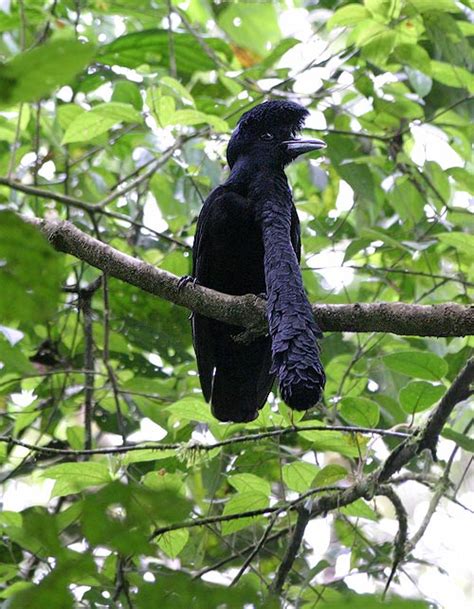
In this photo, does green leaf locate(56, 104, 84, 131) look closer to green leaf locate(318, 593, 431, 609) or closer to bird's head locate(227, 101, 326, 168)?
bird's head locate(227, 101, 326, 168)

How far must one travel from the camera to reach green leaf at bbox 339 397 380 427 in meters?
2.60

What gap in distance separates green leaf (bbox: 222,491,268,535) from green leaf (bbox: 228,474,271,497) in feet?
0.06

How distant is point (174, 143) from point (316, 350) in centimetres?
182

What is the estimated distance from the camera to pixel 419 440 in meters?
2.56

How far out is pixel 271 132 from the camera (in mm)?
3088

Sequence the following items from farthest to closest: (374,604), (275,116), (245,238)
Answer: (275,116)
(245,238)
(374,604)

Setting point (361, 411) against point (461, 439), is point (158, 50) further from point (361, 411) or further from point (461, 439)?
point (461, 439)

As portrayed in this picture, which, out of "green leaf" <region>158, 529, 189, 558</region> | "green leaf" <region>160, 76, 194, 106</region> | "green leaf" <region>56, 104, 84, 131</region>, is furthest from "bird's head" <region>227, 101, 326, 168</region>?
"green leaf" <region>158, 529, 189, 558</region>

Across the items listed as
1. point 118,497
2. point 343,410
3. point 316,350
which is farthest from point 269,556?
point 118,497

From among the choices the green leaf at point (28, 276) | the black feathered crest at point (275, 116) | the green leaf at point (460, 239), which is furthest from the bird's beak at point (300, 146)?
the green leaf at point (28, 276)

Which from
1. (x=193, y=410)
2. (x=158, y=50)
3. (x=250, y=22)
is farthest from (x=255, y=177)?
(x=250, y=22)

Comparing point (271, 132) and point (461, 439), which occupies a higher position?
point (271, 132)

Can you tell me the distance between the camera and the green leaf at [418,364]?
254cm

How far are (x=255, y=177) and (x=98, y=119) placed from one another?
585 mm
